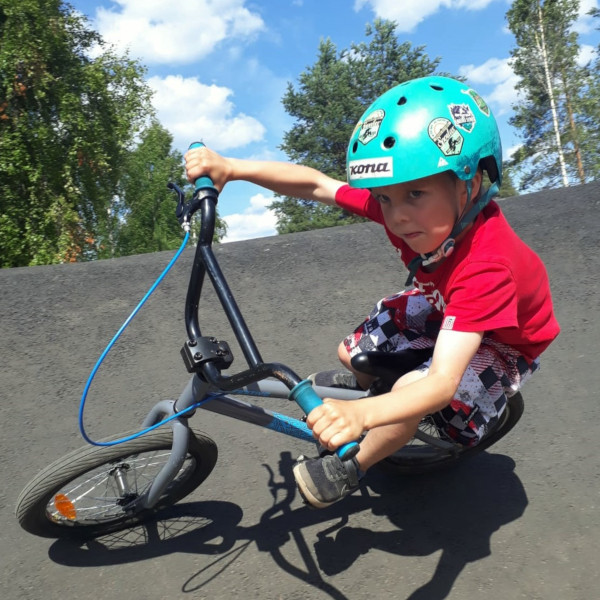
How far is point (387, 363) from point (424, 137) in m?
0.93

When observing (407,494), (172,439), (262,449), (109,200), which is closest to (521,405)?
(407,494)

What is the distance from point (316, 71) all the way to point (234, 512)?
41.0m

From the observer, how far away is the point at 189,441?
2.31 m

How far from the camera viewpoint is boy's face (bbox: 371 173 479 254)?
1.99 m

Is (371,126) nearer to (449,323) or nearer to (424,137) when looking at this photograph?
(424,137)

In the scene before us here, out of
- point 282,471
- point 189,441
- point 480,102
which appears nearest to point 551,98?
point 480,102

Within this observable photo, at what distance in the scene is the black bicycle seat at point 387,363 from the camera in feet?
7.63

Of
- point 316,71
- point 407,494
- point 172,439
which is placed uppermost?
point 316,71

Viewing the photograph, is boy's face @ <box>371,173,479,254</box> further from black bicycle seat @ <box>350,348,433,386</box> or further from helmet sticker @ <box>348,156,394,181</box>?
black bicycle seat @ <box>350,348,433,386</box>

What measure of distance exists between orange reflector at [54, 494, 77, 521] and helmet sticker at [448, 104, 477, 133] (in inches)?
86.1

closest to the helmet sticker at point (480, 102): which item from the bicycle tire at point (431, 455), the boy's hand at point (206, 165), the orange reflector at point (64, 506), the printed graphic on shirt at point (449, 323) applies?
the printed graphic on shirt at point (449, 323)

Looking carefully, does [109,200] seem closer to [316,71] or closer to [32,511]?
[32,511]

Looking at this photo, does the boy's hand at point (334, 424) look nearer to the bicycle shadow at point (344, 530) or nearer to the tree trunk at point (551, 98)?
the bicycle shadow at point (344, 530)

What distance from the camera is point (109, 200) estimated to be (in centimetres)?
1925
